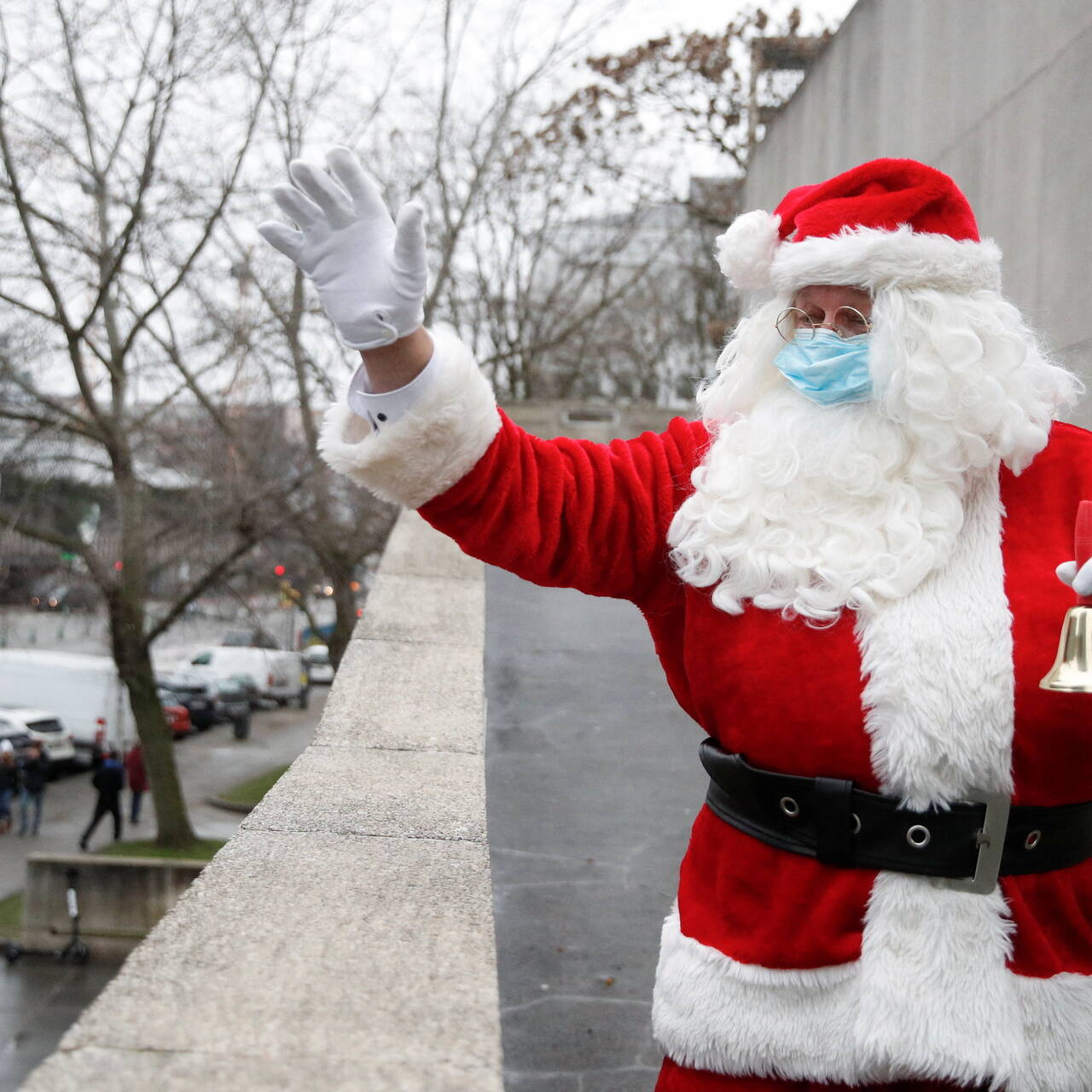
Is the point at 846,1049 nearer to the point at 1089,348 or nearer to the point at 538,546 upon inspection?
the point at 538,546

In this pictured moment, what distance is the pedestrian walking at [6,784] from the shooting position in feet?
68.6

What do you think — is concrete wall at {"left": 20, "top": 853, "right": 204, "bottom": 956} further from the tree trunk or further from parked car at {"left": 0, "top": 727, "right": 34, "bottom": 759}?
parked car at {"left": 0, "top": 727, "right": 34, "bottom": 759}

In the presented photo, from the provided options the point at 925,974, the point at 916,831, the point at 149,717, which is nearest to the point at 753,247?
the point at 916,831

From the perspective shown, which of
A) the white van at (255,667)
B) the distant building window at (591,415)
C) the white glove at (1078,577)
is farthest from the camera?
the white van at (255,667)

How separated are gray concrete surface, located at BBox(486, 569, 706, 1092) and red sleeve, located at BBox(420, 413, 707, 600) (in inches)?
66.5

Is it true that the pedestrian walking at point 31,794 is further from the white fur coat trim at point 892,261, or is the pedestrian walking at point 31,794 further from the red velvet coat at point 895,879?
the white fur coat trim at point 892,261

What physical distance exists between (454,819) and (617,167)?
1825 cm

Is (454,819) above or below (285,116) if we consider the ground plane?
below

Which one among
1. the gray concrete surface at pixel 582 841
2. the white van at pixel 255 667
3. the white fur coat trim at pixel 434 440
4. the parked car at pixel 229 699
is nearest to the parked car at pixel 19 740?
the parked car at pixel 229 699

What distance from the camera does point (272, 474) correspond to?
14.5m

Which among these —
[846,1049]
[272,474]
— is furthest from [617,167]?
[846,1049]

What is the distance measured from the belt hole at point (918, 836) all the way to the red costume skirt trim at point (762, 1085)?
339 mm

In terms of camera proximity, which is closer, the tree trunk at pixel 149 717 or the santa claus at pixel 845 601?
the santa claus at pixel 845 601

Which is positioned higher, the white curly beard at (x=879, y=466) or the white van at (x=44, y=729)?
the white curly beard at (x=879, y=466)
